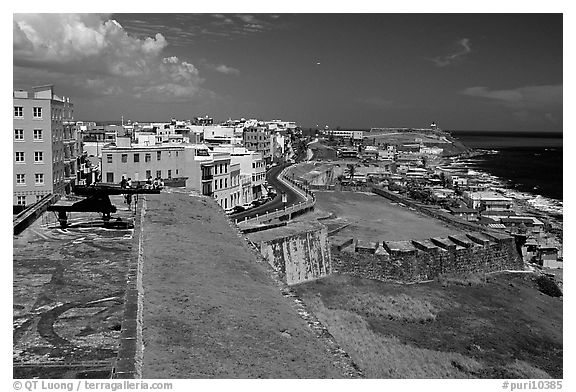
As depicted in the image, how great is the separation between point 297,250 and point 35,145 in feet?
39.0

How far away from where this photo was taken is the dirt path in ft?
19.4

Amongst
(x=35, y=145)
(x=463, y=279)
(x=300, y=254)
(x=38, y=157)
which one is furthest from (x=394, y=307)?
(x=35, y=145)

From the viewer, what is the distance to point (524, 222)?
30.7 metres

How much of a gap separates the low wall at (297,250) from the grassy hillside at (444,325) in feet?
1.48

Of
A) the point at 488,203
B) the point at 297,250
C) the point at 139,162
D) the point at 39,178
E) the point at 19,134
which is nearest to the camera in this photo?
the point at 297,250

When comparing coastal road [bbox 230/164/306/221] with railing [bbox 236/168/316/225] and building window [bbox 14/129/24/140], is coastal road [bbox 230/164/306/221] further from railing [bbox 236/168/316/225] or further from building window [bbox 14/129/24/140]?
building window [bbox 14/129/24/140]

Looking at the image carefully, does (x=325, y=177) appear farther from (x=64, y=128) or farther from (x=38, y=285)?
(x=38, y=285)

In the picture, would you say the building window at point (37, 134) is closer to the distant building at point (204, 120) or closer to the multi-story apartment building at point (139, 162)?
the multi-story apartment building at point (139, 162)

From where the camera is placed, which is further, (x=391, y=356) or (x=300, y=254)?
(x=300, y=254)

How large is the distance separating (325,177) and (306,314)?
51.3 meters

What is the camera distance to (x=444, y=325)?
15625mm

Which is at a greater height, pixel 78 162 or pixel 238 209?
pixel 78 162

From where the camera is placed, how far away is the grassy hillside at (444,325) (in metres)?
12.7

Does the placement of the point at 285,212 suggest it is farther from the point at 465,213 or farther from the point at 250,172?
the point at 465,213
